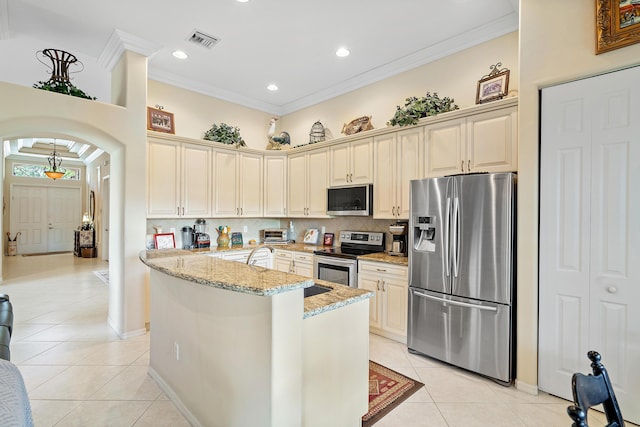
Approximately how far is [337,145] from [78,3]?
3092 millimetres

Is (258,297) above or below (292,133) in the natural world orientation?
below

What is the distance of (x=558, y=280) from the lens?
231 cm

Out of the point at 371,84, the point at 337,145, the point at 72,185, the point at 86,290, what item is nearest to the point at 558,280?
the point at 337,145

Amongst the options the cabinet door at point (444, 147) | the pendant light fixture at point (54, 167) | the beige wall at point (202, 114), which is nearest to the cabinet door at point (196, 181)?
the beige wall at point (202, 114)

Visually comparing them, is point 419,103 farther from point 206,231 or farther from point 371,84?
point 206,231

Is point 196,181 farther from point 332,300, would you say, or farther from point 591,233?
point 591,233

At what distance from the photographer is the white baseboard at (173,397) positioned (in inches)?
80.7

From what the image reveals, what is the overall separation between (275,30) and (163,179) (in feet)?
7.62

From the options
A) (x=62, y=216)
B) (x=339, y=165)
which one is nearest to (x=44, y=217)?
(x=62, y=216)

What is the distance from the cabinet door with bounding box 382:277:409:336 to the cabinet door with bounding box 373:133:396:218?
86 cm

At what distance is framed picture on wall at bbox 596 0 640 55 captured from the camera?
1.97 m

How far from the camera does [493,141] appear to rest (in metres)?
2.92

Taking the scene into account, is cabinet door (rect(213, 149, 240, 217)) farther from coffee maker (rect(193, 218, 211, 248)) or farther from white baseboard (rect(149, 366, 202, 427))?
white baseboard (rect(149, 366, 202, 427))

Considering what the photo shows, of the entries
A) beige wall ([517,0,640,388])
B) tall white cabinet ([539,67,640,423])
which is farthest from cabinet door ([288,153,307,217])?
tall white cabinet ([539,67,640,423])
